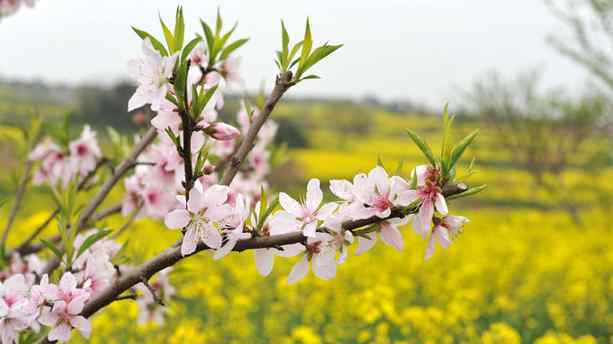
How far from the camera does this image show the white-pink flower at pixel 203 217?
0.98 m

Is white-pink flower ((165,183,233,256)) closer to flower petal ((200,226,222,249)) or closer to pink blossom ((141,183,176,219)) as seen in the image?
flower petal ((200,226,222,249))

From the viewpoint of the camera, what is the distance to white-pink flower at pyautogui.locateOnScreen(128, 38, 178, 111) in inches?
38.3

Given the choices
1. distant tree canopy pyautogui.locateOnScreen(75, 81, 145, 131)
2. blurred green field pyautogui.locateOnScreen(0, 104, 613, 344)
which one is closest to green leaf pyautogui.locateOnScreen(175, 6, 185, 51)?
blurred green field pyautogui.locateOnScreen(0, 104, 613, 344)

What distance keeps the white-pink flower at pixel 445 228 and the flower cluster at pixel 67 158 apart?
1.35m

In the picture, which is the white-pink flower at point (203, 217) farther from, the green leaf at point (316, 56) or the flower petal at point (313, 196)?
the green leaf at point (316, 56)

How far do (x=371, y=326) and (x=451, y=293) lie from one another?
1.97m

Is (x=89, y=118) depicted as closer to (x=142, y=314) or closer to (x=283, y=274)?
(x=283, y=274)

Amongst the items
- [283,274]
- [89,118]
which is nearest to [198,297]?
[283,274]

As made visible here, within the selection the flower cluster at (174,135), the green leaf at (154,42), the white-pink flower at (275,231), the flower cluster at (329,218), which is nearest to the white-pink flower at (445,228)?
the flower cluster at (329,218)

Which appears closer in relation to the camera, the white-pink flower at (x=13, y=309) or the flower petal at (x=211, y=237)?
the flower petal at (x=211, y=237)

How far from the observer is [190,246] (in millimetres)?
989

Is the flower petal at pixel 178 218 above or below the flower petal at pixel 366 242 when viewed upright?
above

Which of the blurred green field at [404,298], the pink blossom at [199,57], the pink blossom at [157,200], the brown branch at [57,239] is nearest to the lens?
the pink blossom at [199,57]

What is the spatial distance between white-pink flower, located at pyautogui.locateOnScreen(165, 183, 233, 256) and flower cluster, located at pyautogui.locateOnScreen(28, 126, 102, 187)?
115cm
